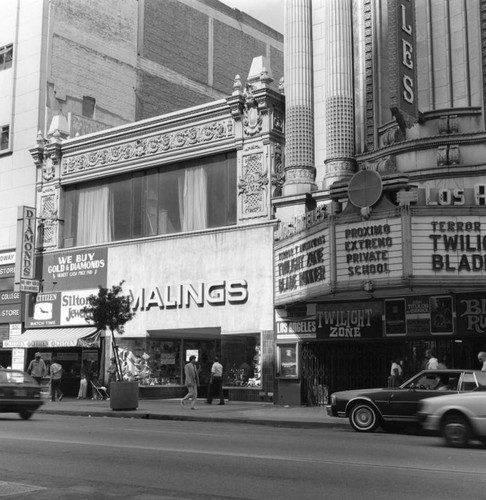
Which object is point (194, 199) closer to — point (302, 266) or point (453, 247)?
point (302, 266)

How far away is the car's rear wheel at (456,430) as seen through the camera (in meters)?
13.5

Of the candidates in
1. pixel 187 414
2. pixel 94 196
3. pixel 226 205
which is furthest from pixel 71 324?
pixel 187 414

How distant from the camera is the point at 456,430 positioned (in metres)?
13.6

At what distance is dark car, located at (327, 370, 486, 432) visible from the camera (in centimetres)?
1542

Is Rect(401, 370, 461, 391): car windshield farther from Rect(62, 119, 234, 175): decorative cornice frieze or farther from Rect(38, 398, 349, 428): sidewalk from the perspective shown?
Rect(62, 119, 234, 175): decorative cornice frieze

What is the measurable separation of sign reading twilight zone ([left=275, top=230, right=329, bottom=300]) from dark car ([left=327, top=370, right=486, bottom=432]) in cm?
581

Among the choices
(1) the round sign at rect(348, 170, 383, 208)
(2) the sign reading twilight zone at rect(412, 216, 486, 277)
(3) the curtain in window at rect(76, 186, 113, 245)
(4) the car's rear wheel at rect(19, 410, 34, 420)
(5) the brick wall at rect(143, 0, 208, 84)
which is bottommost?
(4) the car's rear wheel at rect(19, 410, 34, 420)

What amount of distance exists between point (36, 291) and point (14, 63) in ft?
38.6

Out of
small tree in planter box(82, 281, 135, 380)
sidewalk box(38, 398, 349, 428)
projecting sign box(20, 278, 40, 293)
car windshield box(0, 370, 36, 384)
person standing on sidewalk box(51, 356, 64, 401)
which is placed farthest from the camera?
projecting sign box(20, 278, 40, 293)

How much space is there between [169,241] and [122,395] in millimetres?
8558

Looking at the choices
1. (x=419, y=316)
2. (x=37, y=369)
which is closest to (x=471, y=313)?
(x=419, y=316)

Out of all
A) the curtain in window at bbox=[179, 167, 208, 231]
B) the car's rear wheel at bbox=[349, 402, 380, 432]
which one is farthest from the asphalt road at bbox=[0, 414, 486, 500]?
the curtain in window at bbox=[179, 167, 208, 231]

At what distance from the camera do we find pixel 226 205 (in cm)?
2984

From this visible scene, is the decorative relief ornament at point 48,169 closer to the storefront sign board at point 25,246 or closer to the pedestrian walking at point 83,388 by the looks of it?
the storefront sign board at point 25,246
